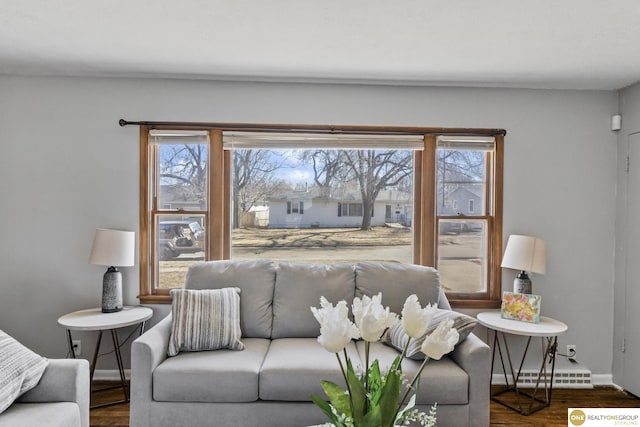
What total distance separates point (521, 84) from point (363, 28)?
170 cm

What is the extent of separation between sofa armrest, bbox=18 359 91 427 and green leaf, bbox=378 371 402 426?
1495 mm

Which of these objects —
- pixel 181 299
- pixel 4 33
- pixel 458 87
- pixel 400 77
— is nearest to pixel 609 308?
pixel 458 87

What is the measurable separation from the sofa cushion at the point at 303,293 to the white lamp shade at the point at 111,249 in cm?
115

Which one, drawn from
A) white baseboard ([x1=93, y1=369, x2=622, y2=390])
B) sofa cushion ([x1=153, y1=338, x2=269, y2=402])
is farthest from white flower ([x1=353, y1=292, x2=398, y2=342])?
white baseboard ([x1=93, y1=369, x2=622, y2=390])

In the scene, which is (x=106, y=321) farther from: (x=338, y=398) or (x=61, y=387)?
(x=338, y=398)

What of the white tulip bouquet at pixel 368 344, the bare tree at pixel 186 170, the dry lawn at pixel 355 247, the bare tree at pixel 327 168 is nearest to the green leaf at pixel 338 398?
the white tulip bouquet at pixel 368 344

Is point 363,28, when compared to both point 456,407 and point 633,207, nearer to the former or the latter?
point 456,407

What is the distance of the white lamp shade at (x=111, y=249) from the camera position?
3.01 m

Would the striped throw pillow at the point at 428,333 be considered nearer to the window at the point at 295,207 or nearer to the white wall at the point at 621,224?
the window at the point at 295,207

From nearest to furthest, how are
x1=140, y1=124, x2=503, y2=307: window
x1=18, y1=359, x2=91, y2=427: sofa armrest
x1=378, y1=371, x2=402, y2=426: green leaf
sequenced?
x1=378, y1=371, x2=402, y2=426: green leaf < x1=18, y1=359, x2=91, y2=427: sofa armrest < x1=140, y1=124, x2=503, y2=307: window

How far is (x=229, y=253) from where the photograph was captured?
344cm

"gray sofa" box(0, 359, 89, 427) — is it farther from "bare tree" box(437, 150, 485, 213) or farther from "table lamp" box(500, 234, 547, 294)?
"table lamp" box(500, 234, 547, 294)

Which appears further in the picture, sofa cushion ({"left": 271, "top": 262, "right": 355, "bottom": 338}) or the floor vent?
the floor vent

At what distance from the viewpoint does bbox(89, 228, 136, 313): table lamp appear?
302 centimetres
